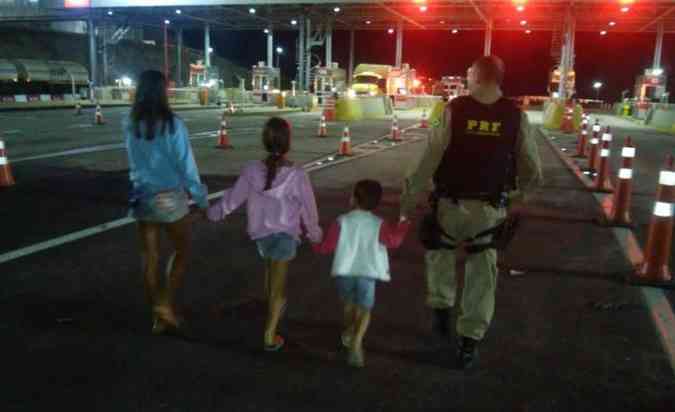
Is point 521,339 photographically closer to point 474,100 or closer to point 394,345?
point 394,345

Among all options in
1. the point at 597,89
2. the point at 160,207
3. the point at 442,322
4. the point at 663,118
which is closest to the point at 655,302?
the point at 442,322

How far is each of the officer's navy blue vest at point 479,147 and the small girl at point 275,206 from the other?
0.96m

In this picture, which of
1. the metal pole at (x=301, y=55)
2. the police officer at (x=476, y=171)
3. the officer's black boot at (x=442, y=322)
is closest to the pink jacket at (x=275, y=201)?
the police officer at (x=476, y=171)

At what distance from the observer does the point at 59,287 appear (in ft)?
17.9

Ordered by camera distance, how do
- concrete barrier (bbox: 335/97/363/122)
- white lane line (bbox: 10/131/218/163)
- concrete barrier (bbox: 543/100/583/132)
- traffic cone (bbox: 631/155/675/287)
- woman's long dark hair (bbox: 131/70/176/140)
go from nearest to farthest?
woman's long dark hair (bbox: 131/70/176/140)
traffic cone (bbox: 631/155/675/287)
white lane line (bbox: 10/131/218/163)
concrete barrier (bbox: 543/100/583/132)
concrete barrier (bbox: 335/97/363/122)

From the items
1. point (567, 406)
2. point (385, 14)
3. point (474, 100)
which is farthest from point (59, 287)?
point (385, 14)

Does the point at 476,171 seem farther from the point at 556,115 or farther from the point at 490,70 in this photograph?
the point at 556,115

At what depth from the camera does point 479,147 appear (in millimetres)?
4031

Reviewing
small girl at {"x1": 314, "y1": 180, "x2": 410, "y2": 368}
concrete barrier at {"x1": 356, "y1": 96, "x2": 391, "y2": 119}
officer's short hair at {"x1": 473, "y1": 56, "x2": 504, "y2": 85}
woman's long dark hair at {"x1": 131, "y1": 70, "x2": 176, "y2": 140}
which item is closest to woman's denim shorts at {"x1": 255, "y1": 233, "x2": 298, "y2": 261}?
small girl at {"x1": 314, "y1": 180, "x2": 410, "y2": 368}

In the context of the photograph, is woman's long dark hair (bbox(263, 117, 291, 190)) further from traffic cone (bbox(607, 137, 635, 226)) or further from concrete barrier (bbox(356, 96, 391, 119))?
concrete barrier (bbox(356, 96, 391, 119))

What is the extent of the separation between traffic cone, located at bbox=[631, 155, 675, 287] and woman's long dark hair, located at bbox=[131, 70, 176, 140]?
4.53 meters

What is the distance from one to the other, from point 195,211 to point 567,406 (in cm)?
267

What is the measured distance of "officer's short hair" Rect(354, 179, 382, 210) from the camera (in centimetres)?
394

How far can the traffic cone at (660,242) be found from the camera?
6.03 m
